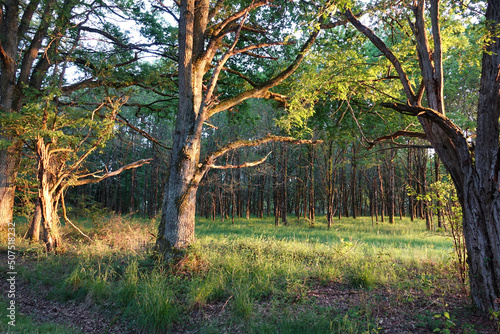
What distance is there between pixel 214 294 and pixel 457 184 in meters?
4.61

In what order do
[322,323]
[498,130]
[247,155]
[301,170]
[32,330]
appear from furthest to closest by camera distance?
1. [301,170]
2. [247,155]
3. [32,330]
4. [498,130]
5. [322,323]

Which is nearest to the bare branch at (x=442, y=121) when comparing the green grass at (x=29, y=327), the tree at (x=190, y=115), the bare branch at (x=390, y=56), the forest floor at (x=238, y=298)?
the bare branch at (x=390, y=56)

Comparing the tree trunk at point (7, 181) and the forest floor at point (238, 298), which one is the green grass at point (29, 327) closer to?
the forest floor at point (238, 298)

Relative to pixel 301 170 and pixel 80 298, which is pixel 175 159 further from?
pixel 301 170

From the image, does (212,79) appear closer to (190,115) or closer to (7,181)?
(190,115)

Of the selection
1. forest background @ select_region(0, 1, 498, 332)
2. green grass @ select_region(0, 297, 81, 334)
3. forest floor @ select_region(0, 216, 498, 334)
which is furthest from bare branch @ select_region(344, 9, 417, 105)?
green grass @ select_region(0, 297, 81, 334)

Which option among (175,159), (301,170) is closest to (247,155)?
(301,170)

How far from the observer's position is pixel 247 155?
84.7 feet

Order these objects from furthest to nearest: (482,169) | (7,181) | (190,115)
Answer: (7,181) < (190,115) < (482,169)

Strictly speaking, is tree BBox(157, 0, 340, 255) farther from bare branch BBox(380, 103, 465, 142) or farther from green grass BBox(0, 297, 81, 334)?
bare branch BBox(380, 103, 465, 142)

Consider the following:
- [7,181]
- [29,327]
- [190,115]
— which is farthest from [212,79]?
[7,181]

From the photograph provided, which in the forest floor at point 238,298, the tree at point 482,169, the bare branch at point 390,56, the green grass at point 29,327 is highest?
the bare branch at point 390,56

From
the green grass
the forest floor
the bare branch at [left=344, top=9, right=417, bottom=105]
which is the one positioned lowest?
the green grass

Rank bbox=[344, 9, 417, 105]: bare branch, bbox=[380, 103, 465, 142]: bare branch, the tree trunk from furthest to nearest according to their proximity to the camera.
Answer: the tree trunk → bbox=[344, 9, 417, 105]: bare branch → bbox=[380, 103, 465, 142]: bare branch
